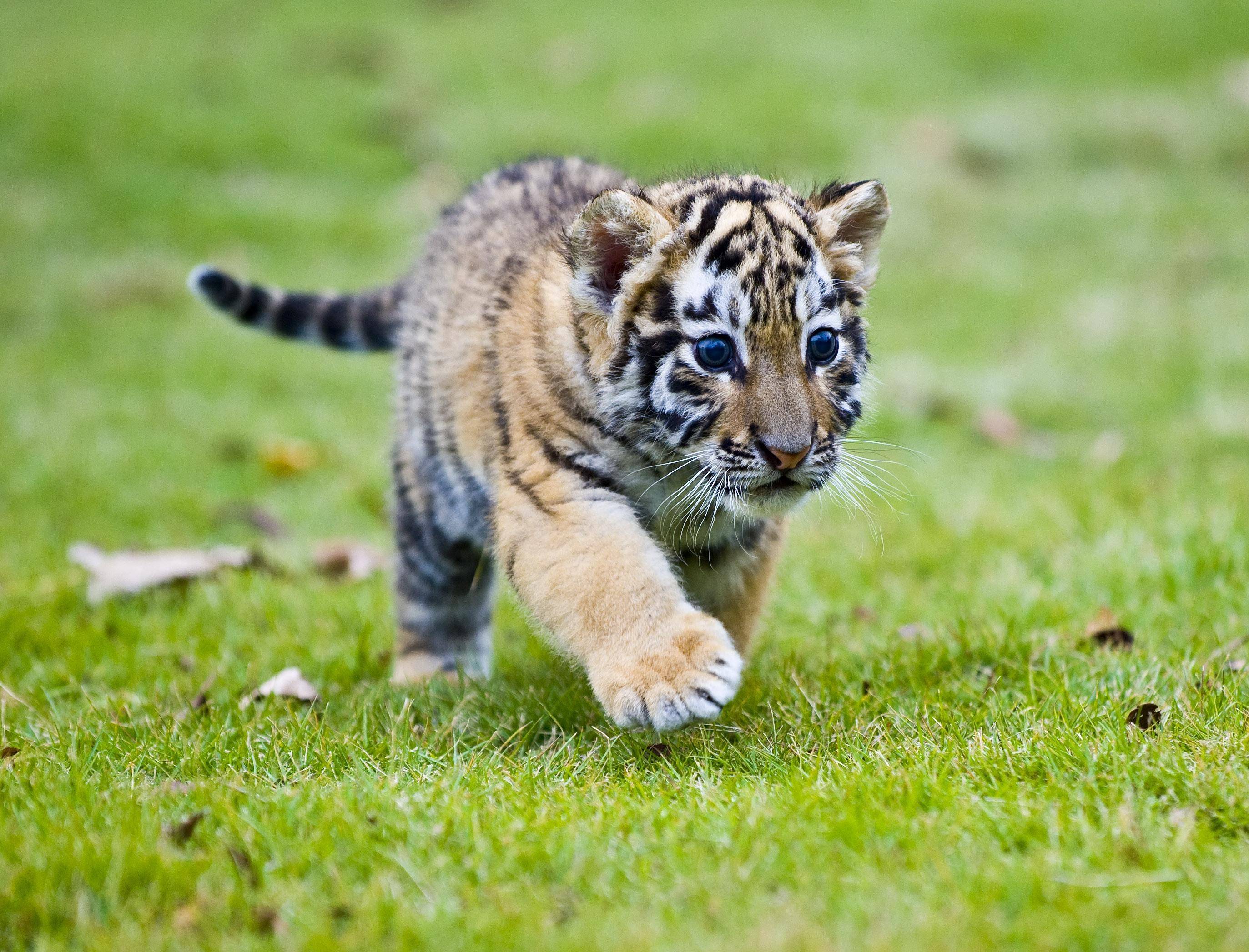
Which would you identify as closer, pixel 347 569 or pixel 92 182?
pixel 347 569

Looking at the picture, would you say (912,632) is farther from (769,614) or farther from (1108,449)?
(1108,449)

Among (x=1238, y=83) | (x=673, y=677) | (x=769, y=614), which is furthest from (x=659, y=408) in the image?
(x=1238, y=83)

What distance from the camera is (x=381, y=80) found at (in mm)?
16719

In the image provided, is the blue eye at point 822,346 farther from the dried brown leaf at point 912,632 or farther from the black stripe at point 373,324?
the black stripe at point 373,324

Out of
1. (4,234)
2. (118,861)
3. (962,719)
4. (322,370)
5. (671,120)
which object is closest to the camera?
(118,861)

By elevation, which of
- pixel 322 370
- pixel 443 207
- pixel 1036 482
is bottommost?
pixel 322 370

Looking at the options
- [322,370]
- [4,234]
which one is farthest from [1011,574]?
[4,234]

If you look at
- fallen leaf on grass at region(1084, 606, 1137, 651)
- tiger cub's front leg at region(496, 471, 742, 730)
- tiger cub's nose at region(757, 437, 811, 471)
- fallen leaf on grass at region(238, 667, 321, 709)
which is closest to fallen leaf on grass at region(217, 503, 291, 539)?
fallen leaf on grass at region(238, 667, 321, 709)

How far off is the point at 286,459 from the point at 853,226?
4.45 meters

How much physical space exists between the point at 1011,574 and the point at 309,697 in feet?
8.98

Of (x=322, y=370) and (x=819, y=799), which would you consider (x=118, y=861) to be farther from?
(x=322, y=370)

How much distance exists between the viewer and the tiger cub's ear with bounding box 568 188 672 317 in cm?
336

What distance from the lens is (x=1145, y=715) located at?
3227 mm

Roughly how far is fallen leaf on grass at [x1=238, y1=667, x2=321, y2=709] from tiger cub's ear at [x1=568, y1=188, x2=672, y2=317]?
151 centimetres
